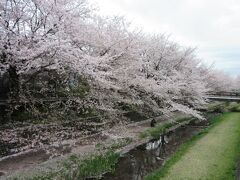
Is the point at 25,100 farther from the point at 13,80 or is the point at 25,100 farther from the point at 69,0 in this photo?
the point at 69,0

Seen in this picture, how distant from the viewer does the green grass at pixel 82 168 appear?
37.8 ft

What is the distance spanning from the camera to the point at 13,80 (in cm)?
1606

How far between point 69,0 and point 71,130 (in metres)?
6.26

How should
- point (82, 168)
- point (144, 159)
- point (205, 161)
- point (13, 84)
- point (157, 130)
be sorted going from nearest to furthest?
1. point (82, 168)
2. point (205, 161)
3. point (13, 84)
4. point (144, 159)
5. point (157, 130)

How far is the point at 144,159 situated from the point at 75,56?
5.82 m

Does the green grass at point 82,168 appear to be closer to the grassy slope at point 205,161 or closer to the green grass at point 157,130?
the grassy slope at point 205,161

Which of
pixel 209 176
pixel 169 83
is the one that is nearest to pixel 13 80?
pixel 209 176

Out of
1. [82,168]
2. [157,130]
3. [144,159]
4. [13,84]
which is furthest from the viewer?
[157,130]

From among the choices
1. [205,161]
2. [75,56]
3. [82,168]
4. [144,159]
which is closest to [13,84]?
[75,56]

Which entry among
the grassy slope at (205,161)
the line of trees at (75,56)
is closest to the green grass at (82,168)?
the grassy slope at (205,161)

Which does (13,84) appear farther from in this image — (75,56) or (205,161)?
(205,161)

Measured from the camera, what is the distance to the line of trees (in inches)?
568

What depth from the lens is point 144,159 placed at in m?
16.7

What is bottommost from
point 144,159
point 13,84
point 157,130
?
point 144,159
